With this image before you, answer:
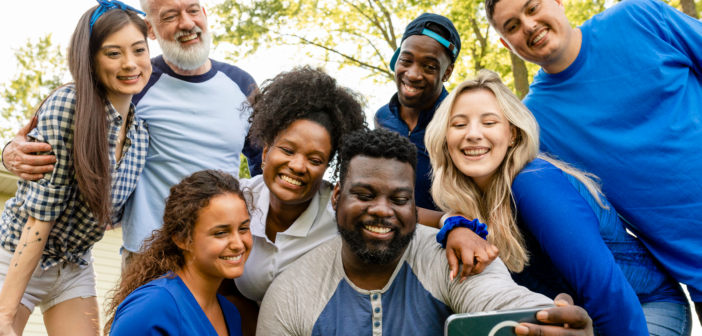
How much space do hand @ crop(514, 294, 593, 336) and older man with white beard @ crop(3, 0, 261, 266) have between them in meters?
2.75

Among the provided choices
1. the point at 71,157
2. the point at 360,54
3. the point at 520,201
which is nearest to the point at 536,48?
the point at 520,201

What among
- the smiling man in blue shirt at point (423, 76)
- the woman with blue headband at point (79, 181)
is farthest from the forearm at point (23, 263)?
the smiling man in blue shirt at point (423, 76)

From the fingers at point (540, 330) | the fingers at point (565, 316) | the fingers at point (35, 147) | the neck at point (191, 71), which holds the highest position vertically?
the neck at point (191, 71)

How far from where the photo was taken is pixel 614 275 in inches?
108

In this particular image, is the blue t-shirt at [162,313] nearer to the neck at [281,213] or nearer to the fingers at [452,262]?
the neck at [281,213]

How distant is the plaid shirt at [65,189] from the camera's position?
3.38 m

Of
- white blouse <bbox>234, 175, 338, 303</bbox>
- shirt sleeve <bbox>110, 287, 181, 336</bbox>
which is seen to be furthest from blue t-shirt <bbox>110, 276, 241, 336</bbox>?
white blouse <bbox>234, 175, 338, 303</bbox>

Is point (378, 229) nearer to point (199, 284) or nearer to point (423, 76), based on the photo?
point (199, 284)

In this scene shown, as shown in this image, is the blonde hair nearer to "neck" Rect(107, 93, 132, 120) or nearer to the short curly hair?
the short curly hair

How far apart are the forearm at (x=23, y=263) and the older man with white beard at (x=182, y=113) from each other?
0.63 metres

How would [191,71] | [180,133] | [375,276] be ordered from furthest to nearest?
[191,71] → [180,133] → [375,276]

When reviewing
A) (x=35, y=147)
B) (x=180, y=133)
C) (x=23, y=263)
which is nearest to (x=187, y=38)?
(x=180, y=133)

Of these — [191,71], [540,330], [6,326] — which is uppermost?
[191,71]

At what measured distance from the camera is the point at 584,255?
9.04ft
